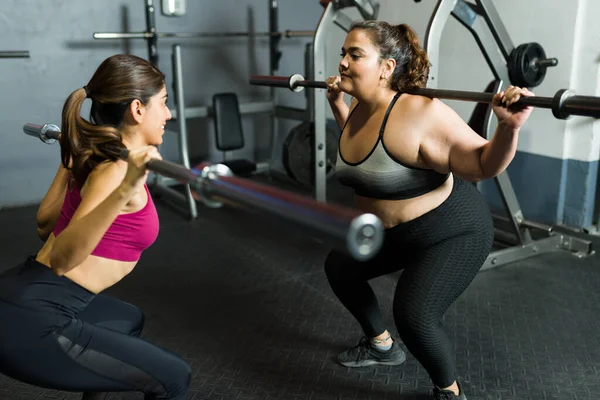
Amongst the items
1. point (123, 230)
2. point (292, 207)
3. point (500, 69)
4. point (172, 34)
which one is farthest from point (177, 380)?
point (172, 34)

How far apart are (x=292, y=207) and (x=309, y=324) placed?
58.7 inches

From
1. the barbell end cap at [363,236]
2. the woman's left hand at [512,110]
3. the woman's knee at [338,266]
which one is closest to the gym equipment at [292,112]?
the woman's knee at [338,266]

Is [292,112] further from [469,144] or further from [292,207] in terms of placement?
[292,207]

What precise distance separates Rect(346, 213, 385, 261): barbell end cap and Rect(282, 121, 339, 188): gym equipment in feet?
10.2

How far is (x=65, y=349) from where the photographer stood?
1151 millimetres

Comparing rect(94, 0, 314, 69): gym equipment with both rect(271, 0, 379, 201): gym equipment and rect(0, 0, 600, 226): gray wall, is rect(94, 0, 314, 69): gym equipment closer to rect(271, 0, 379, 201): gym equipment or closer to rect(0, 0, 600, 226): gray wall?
rect(0, 0, 600, 226): gray wall

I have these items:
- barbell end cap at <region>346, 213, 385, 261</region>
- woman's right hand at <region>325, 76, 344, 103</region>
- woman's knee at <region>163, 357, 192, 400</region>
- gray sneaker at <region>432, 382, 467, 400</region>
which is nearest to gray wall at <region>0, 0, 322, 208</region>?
woman's right hand at <region>325, 76, 344, 103</region>

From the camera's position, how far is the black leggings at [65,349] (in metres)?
1.14

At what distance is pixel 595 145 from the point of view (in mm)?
3115

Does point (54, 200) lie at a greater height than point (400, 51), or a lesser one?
lesser

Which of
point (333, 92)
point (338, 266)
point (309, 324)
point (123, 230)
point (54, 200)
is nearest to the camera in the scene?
point (123, 230)

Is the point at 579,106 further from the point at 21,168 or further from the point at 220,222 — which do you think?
the point at 21,168

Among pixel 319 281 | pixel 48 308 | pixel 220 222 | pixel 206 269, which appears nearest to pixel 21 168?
pixel 220 222

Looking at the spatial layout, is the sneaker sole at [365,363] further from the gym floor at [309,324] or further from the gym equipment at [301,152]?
the gym equipment at [301,152]
